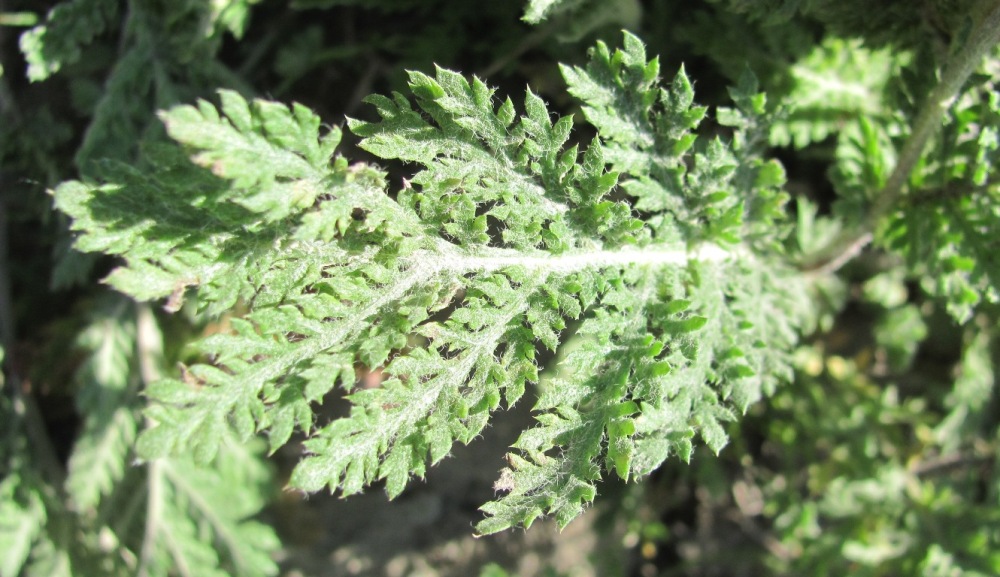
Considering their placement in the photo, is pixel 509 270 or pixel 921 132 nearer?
pixel 509 270

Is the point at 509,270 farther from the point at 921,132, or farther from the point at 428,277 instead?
the point at 921,132

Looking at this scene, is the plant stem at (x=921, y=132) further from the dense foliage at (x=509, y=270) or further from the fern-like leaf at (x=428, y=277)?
the fern-like leaf at (x=428, y=277)

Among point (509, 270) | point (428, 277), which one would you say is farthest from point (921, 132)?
point (428, 277)

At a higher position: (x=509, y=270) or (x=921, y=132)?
(x=921, y=132)

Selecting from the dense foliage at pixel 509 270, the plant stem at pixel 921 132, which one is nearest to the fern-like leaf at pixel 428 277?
the dense foliage at pixel 509 270

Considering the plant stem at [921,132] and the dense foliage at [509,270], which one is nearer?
the dense foliage at [509,270]

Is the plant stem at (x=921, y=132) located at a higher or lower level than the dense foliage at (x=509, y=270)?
higher

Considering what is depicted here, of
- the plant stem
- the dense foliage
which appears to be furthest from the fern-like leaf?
the plant stem

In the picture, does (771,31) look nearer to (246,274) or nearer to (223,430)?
(246,274)
